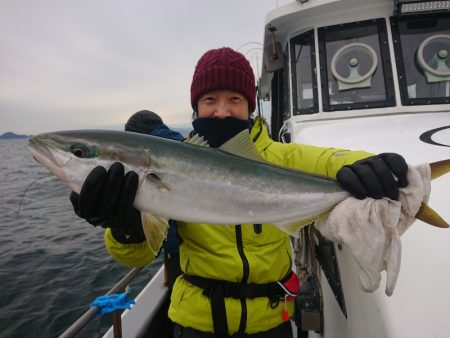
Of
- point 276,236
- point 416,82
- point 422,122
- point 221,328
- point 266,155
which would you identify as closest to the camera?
point 221,328

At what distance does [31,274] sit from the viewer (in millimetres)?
10531

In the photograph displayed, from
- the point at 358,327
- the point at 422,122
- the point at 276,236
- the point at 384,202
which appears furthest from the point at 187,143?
the point at 422,122

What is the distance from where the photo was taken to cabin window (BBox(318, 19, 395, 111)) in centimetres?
592

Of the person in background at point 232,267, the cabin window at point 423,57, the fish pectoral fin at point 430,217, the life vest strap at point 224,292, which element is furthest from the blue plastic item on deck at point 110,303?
the cabin window at point 423,57

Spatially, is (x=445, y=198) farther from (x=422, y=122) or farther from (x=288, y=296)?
(x=422, y=122)

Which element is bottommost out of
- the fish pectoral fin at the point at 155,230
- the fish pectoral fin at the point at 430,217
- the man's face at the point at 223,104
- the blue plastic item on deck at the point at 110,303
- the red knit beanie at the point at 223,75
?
the blue plastic item on deck at the point at 110,303

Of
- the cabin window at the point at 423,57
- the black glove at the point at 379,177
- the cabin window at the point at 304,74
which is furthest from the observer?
the cabin window at the point at 304,74

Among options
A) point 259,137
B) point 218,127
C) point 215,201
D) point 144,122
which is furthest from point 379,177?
point 144,122

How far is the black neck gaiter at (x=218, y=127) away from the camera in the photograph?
293 cm

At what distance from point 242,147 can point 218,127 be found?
1.67 ft

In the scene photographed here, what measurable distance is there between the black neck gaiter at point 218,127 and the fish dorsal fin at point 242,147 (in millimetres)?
448

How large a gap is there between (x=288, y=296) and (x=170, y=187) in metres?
1.41

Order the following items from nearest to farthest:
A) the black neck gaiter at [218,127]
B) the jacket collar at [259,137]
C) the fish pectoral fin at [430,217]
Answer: the fish pectoral fin at [430,217] < the black neck gaiter at [218,127] < the jacket collar at [259,137]

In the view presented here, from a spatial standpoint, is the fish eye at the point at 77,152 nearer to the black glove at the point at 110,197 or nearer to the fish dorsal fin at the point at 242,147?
the black glove at the point at 110,197
